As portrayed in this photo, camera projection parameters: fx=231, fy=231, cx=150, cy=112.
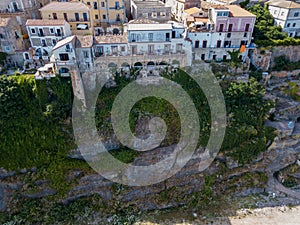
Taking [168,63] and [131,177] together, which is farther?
[168,63]

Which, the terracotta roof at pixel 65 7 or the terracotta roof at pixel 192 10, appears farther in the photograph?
the terracotta roof at pixel 192 10

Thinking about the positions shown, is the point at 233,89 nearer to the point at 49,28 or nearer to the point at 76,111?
the point at 76,111

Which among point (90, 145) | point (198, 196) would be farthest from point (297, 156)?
point (90, 145)

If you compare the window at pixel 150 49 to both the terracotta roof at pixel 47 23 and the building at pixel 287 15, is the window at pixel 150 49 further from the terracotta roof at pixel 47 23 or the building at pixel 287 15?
the building at pixel 287 15

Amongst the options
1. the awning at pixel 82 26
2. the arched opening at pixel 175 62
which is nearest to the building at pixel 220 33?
the arched opening at pixel 175 62

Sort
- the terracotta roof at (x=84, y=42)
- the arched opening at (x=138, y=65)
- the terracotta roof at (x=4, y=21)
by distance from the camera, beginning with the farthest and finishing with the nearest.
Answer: the arched opening at (x=138, y=65) → the terracotta roof at (x=4, y=21) → the terracotta roof at (x=84, y=42)

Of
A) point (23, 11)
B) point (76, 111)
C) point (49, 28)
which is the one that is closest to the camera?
point (76, 111)

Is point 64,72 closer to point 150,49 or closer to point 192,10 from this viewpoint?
point 150,49

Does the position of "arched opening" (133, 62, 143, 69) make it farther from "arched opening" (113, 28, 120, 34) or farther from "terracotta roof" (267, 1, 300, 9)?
"terracotta roof" (267, 1, 300, 9)
